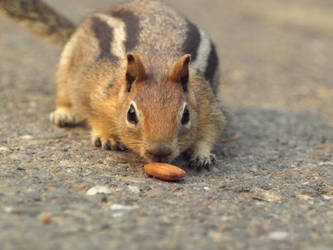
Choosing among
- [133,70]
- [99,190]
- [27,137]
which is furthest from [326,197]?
[27,137]

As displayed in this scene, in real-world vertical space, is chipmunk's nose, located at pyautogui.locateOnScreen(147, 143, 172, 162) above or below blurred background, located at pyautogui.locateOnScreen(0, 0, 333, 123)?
below

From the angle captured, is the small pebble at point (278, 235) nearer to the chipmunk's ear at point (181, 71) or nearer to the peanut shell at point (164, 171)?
the peanut shell at point (164, 171)

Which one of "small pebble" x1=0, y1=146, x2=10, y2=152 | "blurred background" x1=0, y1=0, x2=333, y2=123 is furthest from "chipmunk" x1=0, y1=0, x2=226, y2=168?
"blurred background" x1=0, y1=0, x2=333, y2=123

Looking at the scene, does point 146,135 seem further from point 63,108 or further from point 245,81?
point 245,81

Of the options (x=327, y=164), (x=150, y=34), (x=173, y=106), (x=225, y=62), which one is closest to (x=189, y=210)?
(x=173, y=106)

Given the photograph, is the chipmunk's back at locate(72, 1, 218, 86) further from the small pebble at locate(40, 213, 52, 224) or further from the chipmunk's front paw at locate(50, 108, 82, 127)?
the small pebble at locate(40, 213, 52, 224)
